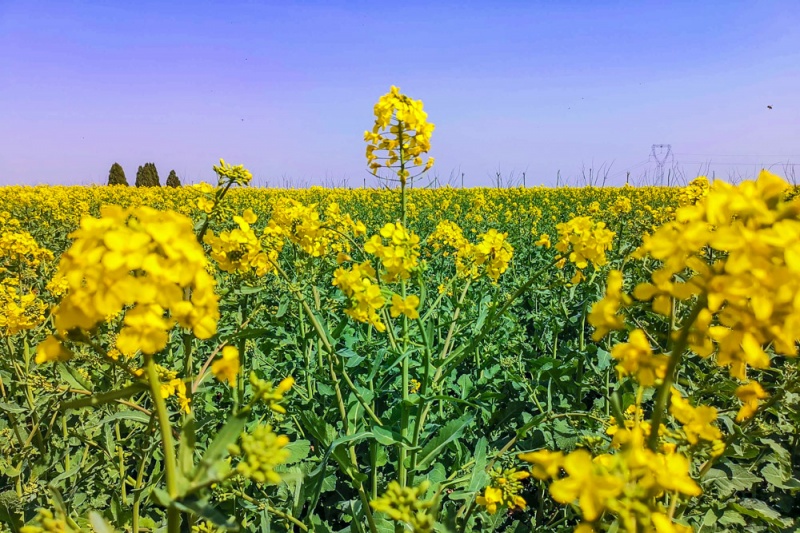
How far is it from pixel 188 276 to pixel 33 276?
4.10 meters

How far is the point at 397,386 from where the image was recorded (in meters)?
3.46

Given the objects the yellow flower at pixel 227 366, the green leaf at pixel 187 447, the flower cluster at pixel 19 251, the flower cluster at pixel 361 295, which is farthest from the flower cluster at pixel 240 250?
the flower cluster at pixel 19 251

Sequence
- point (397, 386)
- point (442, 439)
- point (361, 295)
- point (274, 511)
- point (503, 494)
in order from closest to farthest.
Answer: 1. point (503, 494)
2. point (274, 511)
3. point (361, 295)
4. point (442, 439)
5. point (397, 386)

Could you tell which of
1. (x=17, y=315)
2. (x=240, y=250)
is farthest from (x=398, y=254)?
(x=17, y=315)

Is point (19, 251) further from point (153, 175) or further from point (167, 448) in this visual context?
point (153, 175)

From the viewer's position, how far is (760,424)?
2.06 meters

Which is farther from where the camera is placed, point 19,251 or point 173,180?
point 173,180

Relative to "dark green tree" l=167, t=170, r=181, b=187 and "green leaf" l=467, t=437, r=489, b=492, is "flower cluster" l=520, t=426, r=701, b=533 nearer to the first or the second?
"green leaf" l=467, t=437, r=489, b=492

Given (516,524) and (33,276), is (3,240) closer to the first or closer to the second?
(33,276)

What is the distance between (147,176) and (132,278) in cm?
3870

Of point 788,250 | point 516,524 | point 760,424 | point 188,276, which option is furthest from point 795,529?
point 188,276

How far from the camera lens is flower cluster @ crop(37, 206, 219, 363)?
911 millimetres

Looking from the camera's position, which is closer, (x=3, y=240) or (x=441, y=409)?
(x=441, y=409)

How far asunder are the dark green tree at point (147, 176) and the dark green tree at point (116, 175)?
95cm
